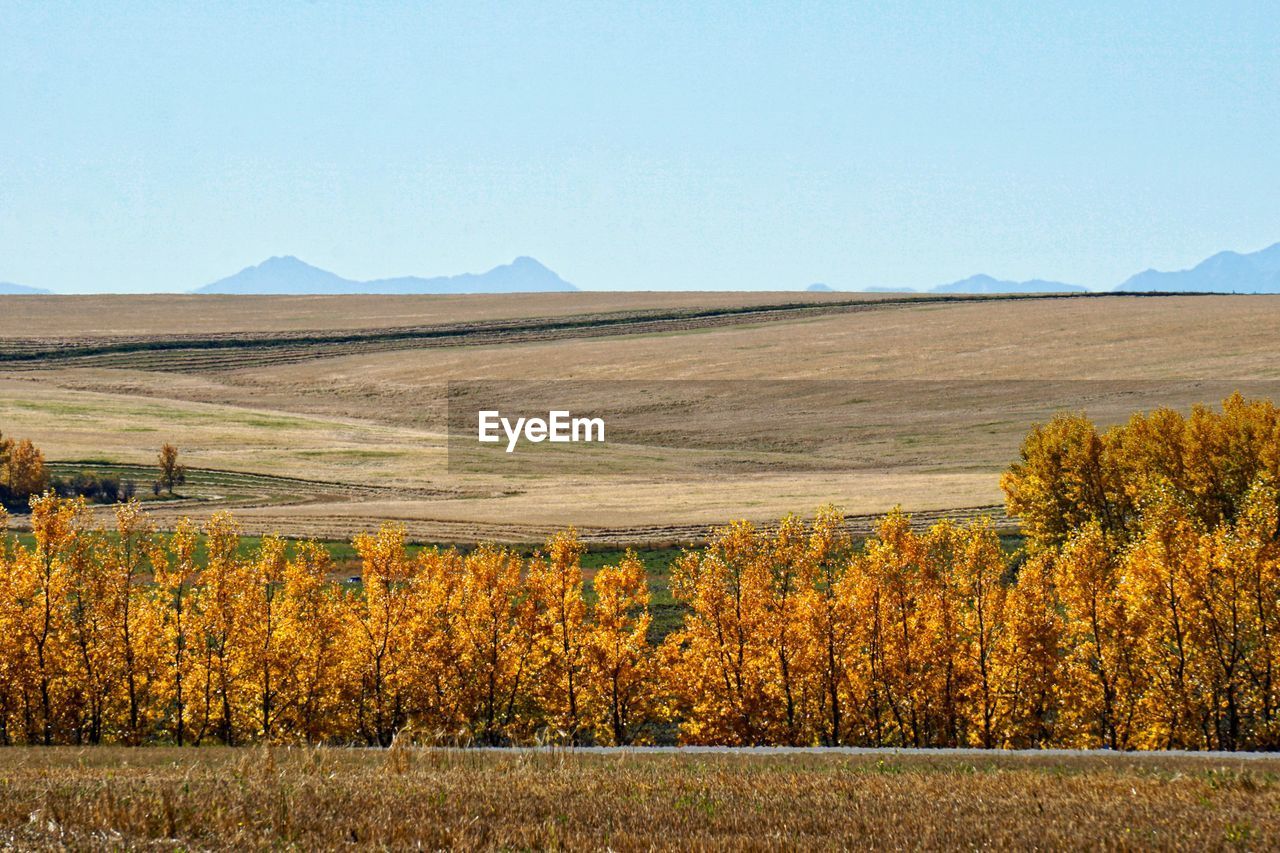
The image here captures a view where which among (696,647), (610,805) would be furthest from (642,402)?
(610,805)

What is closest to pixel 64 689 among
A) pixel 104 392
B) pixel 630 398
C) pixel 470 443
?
pixel 470 443

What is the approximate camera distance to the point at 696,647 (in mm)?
52250

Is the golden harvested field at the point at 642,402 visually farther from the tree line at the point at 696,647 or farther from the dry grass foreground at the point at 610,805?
the dry grass foreground at the point at 610,805

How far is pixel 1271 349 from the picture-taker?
13488 centimetres

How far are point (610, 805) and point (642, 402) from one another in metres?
124

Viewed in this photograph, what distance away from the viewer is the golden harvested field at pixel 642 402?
9712 centimetres

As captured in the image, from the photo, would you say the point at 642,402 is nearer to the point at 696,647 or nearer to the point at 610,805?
the point at 696,647

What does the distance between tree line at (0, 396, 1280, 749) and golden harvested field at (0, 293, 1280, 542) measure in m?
28.7

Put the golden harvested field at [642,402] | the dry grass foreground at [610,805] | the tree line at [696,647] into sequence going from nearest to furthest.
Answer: the dry grass foreground at [610,805]
the tree line at [696,647]
the golden harvested field at [642,402]

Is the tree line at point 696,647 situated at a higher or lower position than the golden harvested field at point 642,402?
lower

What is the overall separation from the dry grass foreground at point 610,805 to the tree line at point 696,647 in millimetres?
23363

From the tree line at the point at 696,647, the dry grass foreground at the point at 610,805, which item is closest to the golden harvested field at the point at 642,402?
the tree line at the point at 696,647

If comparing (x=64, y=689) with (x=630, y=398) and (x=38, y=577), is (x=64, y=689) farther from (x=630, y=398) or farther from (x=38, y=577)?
(x=630, y=398)

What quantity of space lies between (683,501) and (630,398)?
50.0 meters
